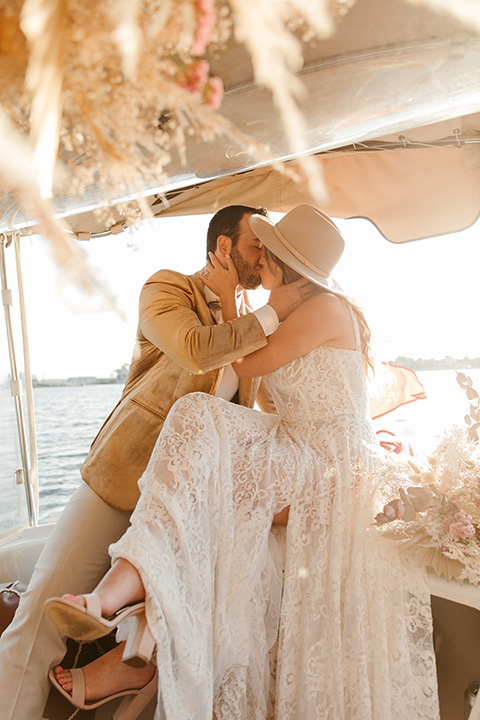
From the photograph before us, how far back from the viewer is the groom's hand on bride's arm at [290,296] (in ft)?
6.85

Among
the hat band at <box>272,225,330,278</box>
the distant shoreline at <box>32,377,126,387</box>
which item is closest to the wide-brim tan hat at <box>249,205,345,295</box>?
the hat band at <box>272,225,330,278</box>

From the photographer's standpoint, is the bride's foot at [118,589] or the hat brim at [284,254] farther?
the hat brim at [284,254]

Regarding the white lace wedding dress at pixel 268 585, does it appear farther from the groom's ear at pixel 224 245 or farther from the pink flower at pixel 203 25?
the pink flower at pixel 203 25

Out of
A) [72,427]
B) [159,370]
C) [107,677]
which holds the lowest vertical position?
[72,427]

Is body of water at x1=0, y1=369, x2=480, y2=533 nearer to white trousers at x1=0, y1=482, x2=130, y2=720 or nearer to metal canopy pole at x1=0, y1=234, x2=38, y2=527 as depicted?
metal canopy pole at x1=0, y1=234, x2=38, y2=527

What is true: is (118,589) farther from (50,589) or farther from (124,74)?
(124,74)

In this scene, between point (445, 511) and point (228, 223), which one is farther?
point (228, 223)

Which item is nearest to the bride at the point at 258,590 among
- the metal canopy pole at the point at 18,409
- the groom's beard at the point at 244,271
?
the groom's beard at the point at 244,271

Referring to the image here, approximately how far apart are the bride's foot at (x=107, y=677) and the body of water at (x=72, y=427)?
112 centimetres

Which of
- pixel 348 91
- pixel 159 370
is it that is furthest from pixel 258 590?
pixel 348 91

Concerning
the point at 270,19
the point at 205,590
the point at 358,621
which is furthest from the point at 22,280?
the point at 270,19

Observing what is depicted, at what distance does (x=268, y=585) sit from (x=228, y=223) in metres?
1.51

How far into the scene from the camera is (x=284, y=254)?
2.02 m

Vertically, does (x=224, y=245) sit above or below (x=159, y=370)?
above
